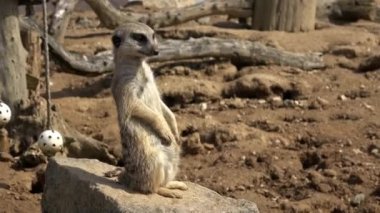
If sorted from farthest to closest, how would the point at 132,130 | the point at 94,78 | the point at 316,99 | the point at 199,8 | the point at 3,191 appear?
the point at 199,8 → the point at 94,78 → the point at 316,99 → the point at 3,191 → the point at 132,130

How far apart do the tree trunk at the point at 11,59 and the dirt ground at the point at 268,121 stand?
0.47m

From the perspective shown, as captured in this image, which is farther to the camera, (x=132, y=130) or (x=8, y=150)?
(x=8, y=150)

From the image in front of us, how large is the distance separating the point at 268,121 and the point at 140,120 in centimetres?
256

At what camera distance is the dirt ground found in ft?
18.0

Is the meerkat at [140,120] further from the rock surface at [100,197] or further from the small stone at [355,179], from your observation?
the small stone at [355,179]

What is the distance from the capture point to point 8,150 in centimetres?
593

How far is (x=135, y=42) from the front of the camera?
13.7ft

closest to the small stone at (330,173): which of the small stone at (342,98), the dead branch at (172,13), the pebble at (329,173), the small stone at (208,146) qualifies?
the pebble at (329,173)

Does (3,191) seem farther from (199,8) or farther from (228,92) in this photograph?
(199,8)

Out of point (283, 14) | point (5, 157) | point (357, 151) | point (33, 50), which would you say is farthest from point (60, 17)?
point (357, 151)

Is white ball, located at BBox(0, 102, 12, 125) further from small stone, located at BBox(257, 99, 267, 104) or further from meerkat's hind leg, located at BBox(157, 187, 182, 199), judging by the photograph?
small stone, located at BBox(257, 99, 267, 104)

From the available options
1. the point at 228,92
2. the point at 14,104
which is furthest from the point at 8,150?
the point at 228,92

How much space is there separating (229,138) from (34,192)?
1.38m

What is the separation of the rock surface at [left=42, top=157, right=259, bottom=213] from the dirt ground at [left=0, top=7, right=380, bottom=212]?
649 millimetres
